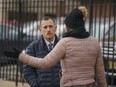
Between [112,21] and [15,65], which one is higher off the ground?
[112,21]

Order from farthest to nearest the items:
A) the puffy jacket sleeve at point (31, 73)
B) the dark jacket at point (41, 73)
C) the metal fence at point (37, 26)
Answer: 1. the metal fence at point (37, 26)
2. the puffy jacket sleeve at point (31, 73)
3. the dark jacket at point (41, 73)

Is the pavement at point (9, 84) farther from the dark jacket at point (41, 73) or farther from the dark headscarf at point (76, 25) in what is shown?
the dark headscarf at point (76, 25)

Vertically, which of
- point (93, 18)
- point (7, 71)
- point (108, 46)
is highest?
point (93, 18)

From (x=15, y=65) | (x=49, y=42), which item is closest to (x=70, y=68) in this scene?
(x=49, y=42)

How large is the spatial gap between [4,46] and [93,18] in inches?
119

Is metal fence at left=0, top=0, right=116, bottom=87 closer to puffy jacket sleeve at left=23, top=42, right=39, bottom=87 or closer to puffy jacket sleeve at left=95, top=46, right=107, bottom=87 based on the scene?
puffy jacket sleeve at left=23, top=42, right=39, bottom=87

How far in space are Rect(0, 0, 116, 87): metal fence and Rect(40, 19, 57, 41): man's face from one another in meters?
4.99

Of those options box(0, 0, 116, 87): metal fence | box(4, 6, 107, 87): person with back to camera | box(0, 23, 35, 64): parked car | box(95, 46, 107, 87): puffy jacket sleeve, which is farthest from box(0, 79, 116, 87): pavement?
box(4, 6, 107, 87): person with back to camera

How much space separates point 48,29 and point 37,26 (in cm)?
656

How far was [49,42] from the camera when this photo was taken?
→ 565 centimetres

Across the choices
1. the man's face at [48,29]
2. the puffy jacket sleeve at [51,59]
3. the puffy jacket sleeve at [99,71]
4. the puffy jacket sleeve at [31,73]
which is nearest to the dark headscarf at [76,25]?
the puffy jacket sleeve at [51,59]

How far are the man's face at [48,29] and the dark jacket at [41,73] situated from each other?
0.31 ft

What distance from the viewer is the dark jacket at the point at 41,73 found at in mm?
5510

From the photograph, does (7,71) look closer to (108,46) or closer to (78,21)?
(108,46)
